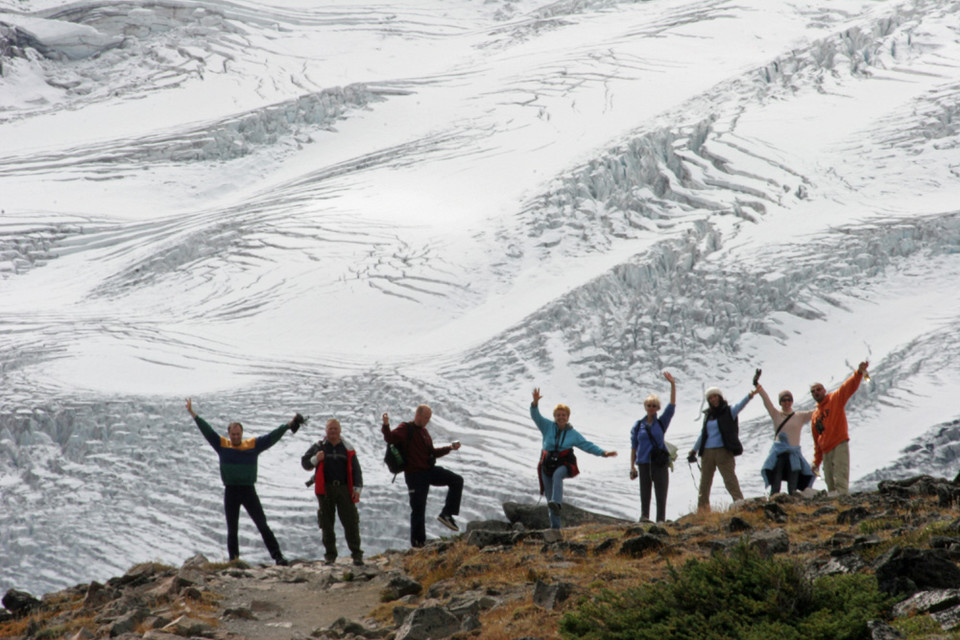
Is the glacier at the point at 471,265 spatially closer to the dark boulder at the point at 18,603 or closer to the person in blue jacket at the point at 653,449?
the dark boulder at the point at 18,603

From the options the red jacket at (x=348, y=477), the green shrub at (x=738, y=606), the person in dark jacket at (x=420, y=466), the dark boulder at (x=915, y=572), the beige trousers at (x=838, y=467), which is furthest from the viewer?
the beige trousers at (x=838, y=467)

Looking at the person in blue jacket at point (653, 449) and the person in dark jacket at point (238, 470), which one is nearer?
the person in dark jacket at point (238, 470)

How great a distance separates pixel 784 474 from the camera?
11.1m

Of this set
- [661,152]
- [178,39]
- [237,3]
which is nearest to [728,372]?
[661,152]

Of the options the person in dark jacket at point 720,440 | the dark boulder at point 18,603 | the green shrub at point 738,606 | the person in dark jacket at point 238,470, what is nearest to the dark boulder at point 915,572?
the green shrub at point 738,606

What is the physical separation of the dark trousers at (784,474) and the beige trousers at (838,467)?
360 millimetres

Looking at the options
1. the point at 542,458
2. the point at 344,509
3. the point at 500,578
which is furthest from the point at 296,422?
the point at 500,578

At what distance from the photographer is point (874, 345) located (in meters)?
26.3

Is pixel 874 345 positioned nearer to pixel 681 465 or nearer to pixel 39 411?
pixel 681 465

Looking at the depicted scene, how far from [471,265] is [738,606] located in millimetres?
28638

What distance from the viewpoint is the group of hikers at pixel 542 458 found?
9.71 m

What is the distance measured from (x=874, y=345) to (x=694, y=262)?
21.5 ft

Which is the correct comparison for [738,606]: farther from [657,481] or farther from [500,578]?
[657,481]

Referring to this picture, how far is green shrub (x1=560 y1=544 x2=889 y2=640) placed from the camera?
500 centimetres
